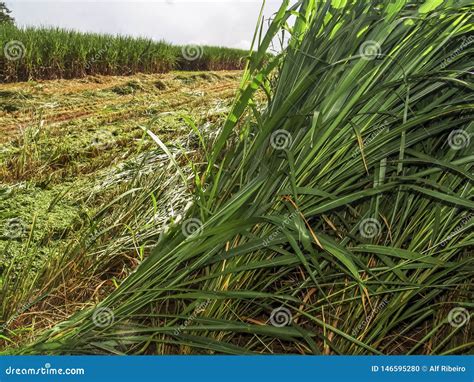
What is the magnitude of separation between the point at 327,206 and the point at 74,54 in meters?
10.5

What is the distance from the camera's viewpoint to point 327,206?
4.40 feet

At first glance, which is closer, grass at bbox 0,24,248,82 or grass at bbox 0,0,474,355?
grass at bbox 0,0,474,355

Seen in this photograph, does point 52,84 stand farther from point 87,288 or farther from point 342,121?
point 342,121

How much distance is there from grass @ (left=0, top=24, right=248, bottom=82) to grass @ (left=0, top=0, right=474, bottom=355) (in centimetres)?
695

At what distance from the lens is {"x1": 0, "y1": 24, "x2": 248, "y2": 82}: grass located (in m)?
9.52

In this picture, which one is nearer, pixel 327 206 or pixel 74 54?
→ pixel 327 206

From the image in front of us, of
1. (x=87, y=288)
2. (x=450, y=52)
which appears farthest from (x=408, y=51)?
(x=87, y=288)

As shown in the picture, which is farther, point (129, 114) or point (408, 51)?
point (129, 114)

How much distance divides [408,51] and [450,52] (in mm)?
128

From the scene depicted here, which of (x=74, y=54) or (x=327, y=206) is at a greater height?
(x=327, y=206)

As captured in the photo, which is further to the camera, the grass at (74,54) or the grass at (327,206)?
the grass at (74,54)

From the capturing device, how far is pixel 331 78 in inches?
54.7

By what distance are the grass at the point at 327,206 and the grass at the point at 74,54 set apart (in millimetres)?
6945

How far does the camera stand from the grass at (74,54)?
952 cm
